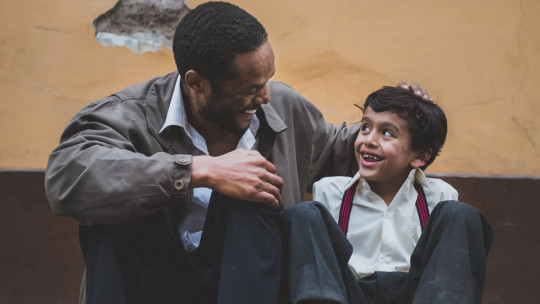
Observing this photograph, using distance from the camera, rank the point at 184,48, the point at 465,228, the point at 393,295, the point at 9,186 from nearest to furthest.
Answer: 1. the point at 465,228
2. the point at 393,295
3. the point at 184,48
4. the point at 9,186

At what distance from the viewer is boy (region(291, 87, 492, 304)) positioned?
2.45 meters

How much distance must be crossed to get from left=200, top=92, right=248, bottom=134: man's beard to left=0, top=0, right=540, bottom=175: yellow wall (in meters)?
1.14

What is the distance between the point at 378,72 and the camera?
4000mm

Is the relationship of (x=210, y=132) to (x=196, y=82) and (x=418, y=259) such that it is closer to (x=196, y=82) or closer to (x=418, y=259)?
(x=196, y=82)

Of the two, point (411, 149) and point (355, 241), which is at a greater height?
point (411, 149)

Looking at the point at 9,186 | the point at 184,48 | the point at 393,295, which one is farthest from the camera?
the point at 9,186

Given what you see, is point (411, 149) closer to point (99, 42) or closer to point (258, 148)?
point (258, 148)

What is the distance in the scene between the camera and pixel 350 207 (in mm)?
2951

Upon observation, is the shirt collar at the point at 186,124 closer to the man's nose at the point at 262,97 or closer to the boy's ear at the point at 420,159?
the man's nose at the point at 262,97

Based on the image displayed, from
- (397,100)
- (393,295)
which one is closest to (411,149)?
(397,100)

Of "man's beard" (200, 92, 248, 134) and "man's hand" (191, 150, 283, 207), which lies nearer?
"man's hand" (191, 150, 283, 207)

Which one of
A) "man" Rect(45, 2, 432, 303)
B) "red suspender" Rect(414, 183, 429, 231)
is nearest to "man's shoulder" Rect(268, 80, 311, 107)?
"man" Rect(45, 2, 432, 303)

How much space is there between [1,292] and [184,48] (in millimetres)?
1792

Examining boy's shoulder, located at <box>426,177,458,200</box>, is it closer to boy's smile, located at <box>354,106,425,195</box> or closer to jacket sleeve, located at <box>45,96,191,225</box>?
boy's smile, located at <box>354,106,425,195</box>
